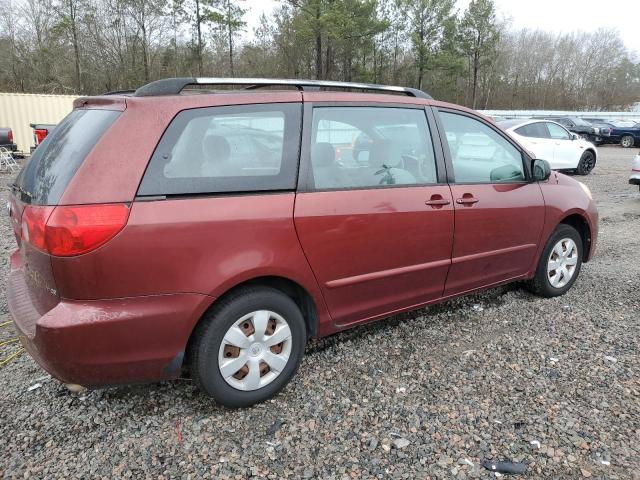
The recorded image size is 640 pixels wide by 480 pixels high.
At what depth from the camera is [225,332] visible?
2.44m

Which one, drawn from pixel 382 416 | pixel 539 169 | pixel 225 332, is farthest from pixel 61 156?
pixel 539 169

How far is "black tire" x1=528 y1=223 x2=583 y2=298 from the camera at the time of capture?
412 cm

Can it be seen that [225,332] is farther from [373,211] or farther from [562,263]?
[562,263]

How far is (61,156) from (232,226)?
88 centimetres

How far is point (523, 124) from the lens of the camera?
12.4 meters

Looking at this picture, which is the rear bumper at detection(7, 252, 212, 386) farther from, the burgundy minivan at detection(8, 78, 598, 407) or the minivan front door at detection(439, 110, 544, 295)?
the minivan front door at detection(439, 110, 544, 295)

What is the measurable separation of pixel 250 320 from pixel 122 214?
840 millimetres

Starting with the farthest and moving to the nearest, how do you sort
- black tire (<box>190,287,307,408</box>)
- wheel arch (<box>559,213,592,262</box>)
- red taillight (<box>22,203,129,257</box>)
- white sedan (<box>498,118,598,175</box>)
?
white sedan (<box>498,118,598,175</box>) → wheel arch (<box>559,213,592,262</box>) → black tire (<box>190,287,307,408</box>) → red taillight (<box>22,203,129,257</box>)

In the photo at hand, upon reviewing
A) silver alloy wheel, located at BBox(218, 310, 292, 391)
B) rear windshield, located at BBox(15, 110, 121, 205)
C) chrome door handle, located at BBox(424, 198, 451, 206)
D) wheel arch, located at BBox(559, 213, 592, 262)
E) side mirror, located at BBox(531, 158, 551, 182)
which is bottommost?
silver alloy wheel, located at BBox(218, 310, 292, 391)

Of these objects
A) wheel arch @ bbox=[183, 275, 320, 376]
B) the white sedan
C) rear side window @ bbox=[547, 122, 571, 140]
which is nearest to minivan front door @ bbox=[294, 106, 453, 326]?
wheel arch @ bbox=[183, 275, 320, 376]

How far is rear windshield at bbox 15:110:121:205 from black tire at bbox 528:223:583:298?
138 inches

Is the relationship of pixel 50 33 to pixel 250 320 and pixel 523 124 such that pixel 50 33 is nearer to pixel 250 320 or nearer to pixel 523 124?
pixel 523 124

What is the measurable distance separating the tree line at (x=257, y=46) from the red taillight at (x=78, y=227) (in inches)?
1330

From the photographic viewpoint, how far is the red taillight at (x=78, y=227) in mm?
2064
